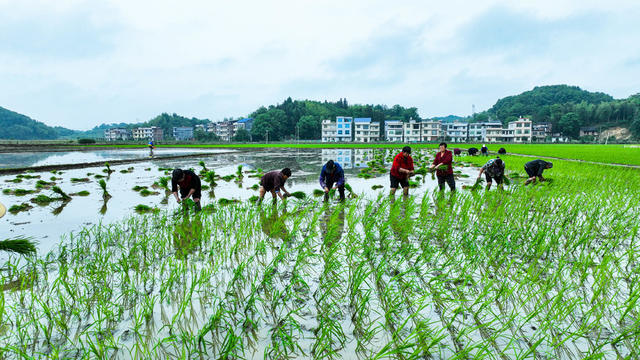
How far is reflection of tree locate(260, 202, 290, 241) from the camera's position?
457 cm

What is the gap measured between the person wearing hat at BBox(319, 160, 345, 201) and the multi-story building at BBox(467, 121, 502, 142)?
251 ft

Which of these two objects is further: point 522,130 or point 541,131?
point 541,131

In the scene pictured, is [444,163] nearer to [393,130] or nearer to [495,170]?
[495,170]

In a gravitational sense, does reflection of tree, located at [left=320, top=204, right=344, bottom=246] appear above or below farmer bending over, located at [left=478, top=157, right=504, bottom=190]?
below

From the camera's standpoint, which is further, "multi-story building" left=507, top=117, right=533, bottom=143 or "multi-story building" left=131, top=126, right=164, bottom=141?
"multi-story building" left=131, top=126, right=164, bottom=141

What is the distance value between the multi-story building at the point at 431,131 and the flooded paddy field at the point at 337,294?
70.1m

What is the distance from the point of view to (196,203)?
19.4 ft

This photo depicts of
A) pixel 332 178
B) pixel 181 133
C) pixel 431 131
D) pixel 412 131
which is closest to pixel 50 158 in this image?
pixel 332 178

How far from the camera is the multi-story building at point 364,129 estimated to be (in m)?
73.8

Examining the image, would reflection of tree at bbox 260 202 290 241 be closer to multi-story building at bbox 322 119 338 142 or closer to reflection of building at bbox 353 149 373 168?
reflection of building at bbox 353 149 373 168

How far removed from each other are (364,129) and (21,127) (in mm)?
129001

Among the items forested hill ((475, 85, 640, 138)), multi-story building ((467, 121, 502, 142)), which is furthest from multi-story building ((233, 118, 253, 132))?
forested hill ((475, 85, 640, 138))

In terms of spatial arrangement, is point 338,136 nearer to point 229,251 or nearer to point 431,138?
point 431,138

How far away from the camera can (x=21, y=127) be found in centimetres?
11356
